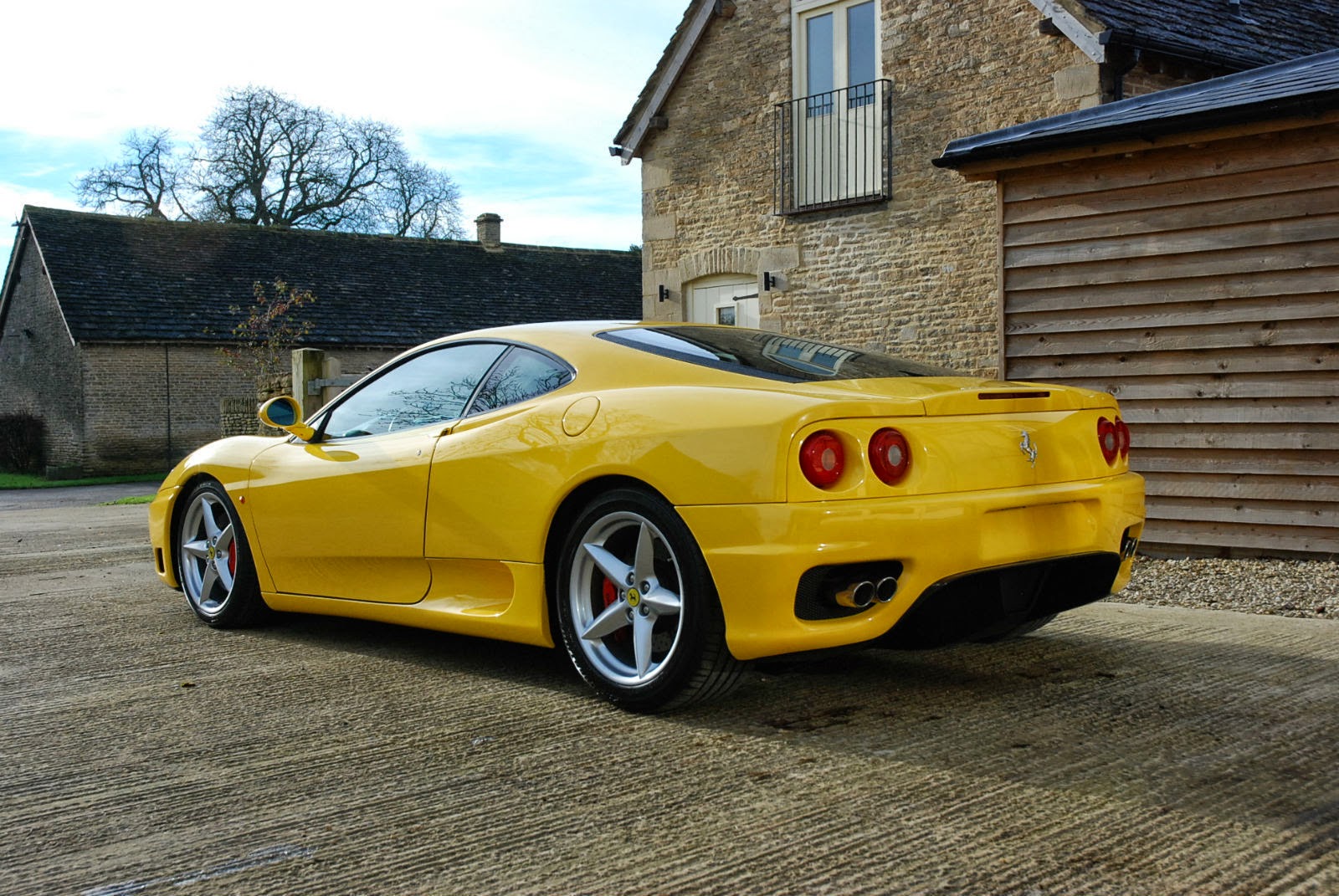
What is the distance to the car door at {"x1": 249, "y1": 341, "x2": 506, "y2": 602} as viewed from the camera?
445 centimetres

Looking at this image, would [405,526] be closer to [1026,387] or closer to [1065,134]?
[1026,387]

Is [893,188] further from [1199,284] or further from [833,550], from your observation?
[833,550]

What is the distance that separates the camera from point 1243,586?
6555 millimetres

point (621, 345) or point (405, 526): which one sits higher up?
point (621, 345)

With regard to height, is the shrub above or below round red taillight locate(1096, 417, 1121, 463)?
below

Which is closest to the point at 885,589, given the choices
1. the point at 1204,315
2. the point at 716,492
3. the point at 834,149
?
the point at 716,492

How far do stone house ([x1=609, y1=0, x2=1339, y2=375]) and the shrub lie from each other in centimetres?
2117

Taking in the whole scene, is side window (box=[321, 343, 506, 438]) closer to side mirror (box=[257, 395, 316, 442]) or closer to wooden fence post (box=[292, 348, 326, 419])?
side mirror (box=[257, 395, 316, 442])

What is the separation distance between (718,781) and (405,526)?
5.86ft

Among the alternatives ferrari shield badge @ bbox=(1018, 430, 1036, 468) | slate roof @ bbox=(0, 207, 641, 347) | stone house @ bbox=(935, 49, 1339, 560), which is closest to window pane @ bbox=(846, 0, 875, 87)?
stone house @ bbox=(935, 49, 1339, 560)

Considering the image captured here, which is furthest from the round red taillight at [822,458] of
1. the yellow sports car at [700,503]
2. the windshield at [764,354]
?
the windshield at [764,354]

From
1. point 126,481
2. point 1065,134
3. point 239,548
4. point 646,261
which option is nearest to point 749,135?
point 646,261

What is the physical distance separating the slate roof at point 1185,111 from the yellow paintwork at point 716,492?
375cm

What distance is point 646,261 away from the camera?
15797mm
